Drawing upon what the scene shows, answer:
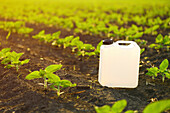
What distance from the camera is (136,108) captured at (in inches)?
96.2

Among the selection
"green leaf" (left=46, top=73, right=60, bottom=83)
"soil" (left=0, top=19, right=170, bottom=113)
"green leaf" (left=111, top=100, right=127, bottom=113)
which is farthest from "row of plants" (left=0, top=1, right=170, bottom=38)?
"green leaf" (left=111, top=100, right=127, bottom=113)

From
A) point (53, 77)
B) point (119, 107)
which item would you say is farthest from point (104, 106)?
point (53, 77)

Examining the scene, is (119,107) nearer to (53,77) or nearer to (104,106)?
(104,106)

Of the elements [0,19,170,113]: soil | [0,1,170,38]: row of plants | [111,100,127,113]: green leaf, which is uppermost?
[0,1,170,38]: row of plants

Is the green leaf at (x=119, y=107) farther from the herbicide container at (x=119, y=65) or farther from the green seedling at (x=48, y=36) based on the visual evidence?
the green seedling at (x=48, y=36)

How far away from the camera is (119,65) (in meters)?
2.84

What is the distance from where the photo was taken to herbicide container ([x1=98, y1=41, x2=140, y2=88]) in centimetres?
278

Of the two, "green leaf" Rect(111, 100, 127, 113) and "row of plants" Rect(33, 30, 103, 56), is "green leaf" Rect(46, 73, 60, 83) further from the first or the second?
"row of plants" Rect(33, 30, 103, 56)

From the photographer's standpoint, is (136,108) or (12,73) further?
(12,73)

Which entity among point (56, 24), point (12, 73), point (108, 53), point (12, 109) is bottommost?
point (12, 109)

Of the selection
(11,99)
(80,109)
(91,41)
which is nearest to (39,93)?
(11,99)

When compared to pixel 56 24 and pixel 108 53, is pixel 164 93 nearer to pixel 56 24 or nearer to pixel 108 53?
pixel 108 53

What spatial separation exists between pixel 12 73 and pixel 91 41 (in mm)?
2791

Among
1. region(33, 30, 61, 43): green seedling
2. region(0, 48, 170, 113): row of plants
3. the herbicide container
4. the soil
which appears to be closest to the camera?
region(0, 48, 170, 113): row of plants
